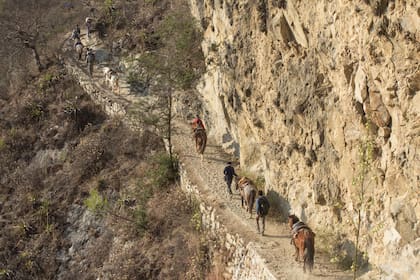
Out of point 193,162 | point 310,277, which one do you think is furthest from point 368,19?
point 193,162

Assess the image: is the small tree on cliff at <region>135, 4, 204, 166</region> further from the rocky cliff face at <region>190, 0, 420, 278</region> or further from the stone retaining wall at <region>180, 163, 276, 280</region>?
the stone retaining wall at <region>180, 163, 276, 280</region>

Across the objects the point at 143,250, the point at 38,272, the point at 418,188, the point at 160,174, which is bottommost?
the point at 38,272

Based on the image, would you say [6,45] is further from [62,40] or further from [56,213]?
[56,213]

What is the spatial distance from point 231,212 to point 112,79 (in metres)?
14.1

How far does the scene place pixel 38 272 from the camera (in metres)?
23.1

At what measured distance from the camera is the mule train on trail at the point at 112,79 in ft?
93.5

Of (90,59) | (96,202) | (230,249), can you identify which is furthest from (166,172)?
(90,59)

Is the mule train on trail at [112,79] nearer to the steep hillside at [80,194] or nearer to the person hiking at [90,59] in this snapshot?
Result: the person hiking at [90,59]

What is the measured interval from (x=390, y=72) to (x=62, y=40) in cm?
3032

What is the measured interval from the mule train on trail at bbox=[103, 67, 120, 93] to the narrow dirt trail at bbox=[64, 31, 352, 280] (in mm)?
789

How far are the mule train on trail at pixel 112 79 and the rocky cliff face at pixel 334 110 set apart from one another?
9370 mm

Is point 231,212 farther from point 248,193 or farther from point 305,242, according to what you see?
point 305,242

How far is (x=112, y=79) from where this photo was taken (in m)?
28.8

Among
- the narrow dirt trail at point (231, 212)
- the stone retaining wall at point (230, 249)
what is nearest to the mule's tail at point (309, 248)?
the narrow dirt trail at point (231, 212)
